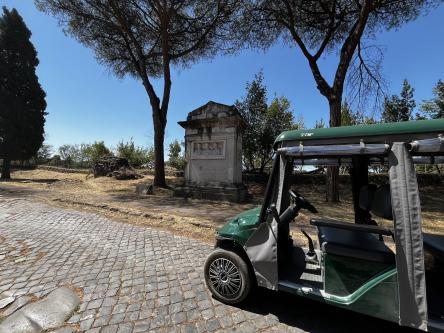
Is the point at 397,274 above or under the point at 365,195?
under

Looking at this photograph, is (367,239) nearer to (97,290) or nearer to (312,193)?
(97,290)

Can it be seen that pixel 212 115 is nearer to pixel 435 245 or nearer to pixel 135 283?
pixel 135 283

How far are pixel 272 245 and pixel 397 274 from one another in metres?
1.12

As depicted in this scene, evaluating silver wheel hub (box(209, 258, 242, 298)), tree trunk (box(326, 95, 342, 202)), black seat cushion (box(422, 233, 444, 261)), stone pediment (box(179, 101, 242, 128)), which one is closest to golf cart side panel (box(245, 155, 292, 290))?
silver wheel hub (box(209, 258, 242, 298))

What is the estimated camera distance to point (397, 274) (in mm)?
2160

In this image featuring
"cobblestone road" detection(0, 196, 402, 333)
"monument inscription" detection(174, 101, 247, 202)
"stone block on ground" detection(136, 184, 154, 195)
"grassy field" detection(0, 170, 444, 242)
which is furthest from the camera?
"stone block on ground" detection(136, 184, 154, 195)

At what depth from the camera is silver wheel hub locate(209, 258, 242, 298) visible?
3.05 m

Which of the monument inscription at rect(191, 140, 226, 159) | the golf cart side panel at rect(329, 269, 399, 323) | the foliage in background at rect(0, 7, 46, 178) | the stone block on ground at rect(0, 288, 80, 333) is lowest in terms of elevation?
the stone block on ground at rect(0, 288, 80, 333)

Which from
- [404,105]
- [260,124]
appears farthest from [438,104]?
[260,124]

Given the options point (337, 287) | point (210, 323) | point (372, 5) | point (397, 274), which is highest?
point (372, 5)

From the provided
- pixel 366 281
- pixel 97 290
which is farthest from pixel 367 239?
pixel 97 290

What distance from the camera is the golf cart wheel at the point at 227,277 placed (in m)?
2.98

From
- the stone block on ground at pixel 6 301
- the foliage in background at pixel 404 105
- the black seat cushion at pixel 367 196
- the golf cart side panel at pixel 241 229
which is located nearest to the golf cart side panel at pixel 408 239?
the black seat cushion at pixel 367 196

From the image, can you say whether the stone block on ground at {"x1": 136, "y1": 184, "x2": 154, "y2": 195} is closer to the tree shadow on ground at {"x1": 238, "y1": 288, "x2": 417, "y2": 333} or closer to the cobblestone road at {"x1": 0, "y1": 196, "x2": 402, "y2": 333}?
the cobblestone road at {"x1": 0, "y1": 196, "x2": 402, "y2": 333}
